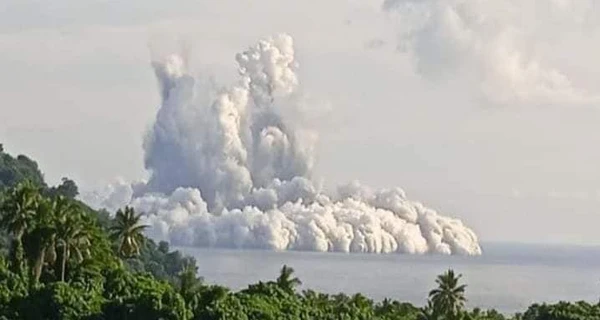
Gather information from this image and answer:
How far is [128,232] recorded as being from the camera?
3356 inches

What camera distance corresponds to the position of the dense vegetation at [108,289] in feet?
224

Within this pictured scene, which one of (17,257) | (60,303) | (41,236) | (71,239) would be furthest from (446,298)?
(60,303)

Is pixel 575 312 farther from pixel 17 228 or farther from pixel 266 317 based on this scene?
pixel 17 228

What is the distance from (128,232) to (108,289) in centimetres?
1401

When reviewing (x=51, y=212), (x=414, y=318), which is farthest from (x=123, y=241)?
(x=414, y=318)

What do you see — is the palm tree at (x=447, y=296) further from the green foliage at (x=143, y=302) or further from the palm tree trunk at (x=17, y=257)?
the palm tree trunk at (x=17, y=257)

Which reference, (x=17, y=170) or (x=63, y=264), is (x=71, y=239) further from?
(x=17, y=170)

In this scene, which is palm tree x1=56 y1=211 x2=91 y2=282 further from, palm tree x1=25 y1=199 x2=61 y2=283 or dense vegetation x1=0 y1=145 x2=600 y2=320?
palm tree x1=25 y1=199 x2=61 y2=283

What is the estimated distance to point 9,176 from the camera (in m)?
166

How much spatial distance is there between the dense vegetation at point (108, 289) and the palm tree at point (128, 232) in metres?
0.05

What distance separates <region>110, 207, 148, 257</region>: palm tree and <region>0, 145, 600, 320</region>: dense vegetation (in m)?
0.05

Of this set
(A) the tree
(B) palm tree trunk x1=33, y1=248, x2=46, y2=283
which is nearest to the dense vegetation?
(B) palm tree trunk x1=33, y1=248, x2=46, y2=283

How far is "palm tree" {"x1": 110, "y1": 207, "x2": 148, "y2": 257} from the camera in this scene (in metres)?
84.9

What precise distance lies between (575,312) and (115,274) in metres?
25.3
